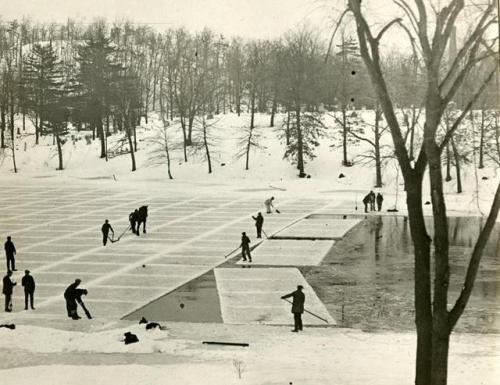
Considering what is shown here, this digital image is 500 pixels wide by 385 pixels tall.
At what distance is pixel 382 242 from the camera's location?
24438 mm

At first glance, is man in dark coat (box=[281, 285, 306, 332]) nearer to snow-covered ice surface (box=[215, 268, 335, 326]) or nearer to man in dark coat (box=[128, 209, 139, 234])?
snow-covered ice surface (box=[215, 268, 335, 326])

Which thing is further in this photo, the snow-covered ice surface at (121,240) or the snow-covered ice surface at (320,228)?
the snow-covered ice surface at (320,228)

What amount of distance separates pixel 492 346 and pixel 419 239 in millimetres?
5423

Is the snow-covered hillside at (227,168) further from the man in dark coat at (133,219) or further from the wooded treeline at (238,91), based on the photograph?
the man in dark coat at (133,219)

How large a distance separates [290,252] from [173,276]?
5.19 metres

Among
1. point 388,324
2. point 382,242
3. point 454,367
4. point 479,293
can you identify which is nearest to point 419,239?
point 454,367

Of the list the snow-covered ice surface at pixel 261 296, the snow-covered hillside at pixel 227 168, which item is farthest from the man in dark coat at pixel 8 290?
the snow-covered hillside at pixel 227 168

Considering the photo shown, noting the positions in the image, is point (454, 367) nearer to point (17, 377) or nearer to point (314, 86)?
point (17, 377)

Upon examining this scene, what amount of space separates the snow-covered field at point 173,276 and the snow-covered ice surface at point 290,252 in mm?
1373

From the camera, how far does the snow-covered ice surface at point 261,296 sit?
1434 centimetres

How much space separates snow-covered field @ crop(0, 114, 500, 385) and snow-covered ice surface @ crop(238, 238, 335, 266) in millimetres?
1373

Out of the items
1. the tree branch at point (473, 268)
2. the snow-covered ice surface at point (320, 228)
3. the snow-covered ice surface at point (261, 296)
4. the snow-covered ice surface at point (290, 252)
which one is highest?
the tree branch at point (473, 268)

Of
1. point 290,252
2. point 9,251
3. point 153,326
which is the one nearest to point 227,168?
point 290,252

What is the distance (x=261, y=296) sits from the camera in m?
16.3
